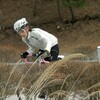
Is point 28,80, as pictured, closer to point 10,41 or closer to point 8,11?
point 10,41

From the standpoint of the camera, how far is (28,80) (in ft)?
20.8

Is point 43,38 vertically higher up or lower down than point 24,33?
lower down

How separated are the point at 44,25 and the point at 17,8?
3107 millimetres

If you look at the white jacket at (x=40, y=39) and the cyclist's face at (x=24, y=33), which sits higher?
the cyclist's face at (x=24, y=33)

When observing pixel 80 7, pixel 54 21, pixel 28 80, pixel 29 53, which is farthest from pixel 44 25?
pixel 28 80

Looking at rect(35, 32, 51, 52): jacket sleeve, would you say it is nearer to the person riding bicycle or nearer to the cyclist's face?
the person riding bicycle

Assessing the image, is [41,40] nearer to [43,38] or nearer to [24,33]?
[43,38]

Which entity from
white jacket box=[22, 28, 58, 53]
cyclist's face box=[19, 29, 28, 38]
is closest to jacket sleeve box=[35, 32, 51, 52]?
white jacket box=[22, 28, 58, 53]

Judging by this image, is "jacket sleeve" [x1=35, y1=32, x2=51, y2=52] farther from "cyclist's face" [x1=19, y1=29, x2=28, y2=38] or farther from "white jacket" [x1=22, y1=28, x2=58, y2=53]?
"cyclist's face" [x1=19, y1=29, x2=28, y2=38]

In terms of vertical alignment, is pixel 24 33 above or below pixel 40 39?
above

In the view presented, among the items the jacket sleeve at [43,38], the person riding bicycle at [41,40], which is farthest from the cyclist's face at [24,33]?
the jacket sleeve at [43,38]

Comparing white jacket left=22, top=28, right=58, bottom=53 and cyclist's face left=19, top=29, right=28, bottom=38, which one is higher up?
cyclist's face left=19, top=29, right=28, bottom=38

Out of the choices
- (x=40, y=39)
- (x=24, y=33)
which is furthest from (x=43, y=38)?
(x=24, y=33)

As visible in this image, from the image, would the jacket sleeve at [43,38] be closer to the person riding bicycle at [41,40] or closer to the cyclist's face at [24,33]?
the person riding bicycle at [41,40]
